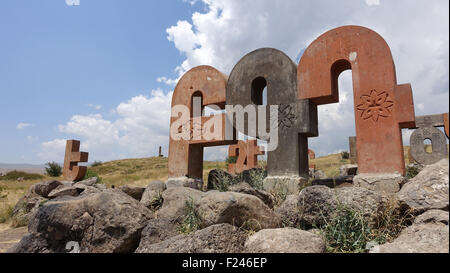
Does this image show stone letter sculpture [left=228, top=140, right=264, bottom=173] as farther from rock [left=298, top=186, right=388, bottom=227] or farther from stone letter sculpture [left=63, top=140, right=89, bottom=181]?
rock [left=298, top=186, right=388, bottom=227]

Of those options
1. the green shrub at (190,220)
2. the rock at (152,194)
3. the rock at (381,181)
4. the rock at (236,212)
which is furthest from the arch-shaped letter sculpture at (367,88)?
the rock at (152,194)

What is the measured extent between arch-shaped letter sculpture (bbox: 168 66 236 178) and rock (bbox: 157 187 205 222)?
3.43m

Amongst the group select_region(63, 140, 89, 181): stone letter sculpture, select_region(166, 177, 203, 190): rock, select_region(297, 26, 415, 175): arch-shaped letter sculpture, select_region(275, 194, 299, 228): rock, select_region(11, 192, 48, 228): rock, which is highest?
select_region(297, 26, 415, 175): arch-shaped letter sculpture

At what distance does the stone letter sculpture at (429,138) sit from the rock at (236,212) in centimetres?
1376

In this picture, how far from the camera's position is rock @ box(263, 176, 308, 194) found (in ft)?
19.7

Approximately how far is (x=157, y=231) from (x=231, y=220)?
98cm

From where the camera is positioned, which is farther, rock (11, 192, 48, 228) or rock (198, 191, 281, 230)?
rock (11, 192, 48, 228)

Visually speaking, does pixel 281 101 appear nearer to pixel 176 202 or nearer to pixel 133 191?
pixel 176 202

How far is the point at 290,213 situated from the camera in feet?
12.6

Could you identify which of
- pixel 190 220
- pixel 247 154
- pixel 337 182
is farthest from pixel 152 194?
pixel 247 154

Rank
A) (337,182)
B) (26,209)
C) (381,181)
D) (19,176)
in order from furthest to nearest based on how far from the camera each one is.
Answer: (19,176), (26,209), (337,182), (381,181)

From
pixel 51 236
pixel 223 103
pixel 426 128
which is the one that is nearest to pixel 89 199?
pixel 51 236

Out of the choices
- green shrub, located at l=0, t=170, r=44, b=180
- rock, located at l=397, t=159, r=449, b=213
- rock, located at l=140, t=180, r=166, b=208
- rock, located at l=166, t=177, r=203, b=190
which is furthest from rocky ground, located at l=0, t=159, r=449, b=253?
green shrub, located at l=0, t=170, r=44, b=180

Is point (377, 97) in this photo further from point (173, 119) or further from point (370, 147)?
point (173, 119)
